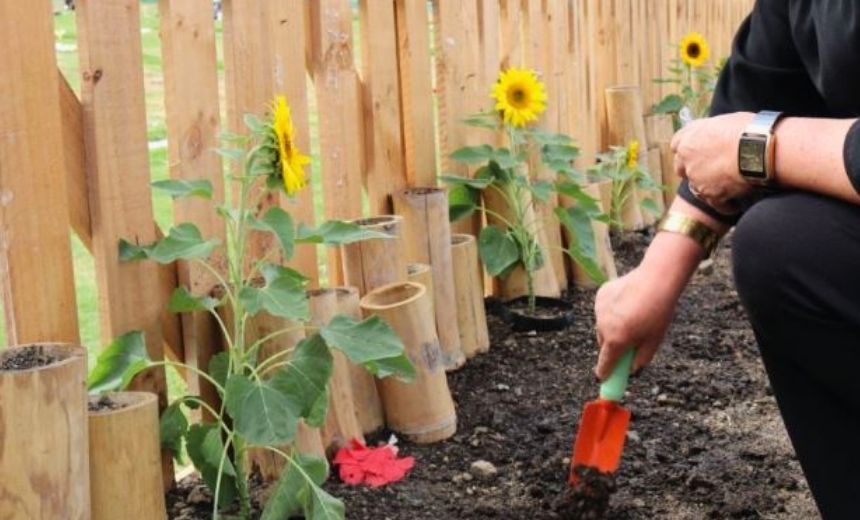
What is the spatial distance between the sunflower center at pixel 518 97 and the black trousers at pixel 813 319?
2.04 m

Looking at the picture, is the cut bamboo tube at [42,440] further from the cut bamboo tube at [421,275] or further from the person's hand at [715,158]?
the cut bamboo tube at [421,275]

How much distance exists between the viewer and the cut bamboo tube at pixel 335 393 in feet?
9.67

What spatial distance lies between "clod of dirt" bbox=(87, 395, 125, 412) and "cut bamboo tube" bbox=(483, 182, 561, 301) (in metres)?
1.94

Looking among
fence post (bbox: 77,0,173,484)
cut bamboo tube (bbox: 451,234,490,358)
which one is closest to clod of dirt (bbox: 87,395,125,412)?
fence post (bbox: 77,0,173,484)

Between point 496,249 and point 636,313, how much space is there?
1931mm

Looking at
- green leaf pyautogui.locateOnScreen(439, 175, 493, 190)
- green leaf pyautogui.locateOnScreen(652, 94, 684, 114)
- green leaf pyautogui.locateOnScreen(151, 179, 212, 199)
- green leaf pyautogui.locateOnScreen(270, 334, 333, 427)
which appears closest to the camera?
green leaf pyautogui.locateOnScreen(270, 334, 333, 427)

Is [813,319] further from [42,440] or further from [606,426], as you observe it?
[42,440]

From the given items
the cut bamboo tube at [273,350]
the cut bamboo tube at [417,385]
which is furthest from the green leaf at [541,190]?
the cut bamboo tube at [273,350]

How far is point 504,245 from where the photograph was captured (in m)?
4.12

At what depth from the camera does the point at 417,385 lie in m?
3.20

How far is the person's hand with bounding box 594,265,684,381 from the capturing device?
2.18m

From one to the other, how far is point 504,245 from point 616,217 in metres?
1.35

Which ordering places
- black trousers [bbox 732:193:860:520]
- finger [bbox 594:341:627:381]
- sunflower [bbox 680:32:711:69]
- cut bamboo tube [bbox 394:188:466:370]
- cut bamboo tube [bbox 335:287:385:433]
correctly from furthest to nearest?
sunflower [bbox 680:32:711:69] < cut bamboo tube [bbox 394:188:466:370] < cut bamboo tube [bbox 335:287:385:433] < finger [bbox 594:341:627:381] < black trousers [bbox 732:193:860:520]

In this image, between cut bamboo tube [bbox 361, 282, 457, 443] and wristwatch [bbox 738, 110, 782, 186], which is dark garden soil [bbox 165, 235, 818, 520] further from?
wristwatch [bbox 738, 110, 782, 186]
